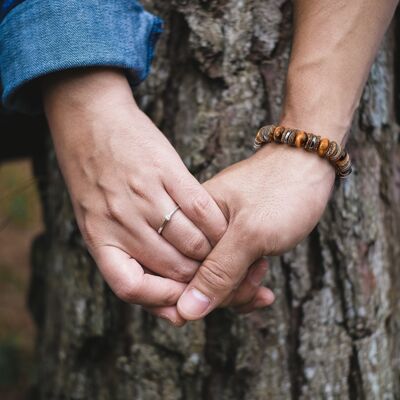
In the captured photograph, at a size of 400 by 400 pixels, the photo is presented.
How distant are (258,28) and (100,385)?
113 cm

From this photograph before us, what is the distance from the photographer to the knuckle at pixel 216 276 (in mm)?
1112

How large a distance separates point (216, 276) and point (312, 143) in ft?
1.13

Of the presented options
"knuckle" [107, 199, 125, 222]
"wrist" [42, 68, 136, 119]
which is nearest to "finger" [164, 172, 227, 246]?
"knuckle" [107, 199, 125, 222]

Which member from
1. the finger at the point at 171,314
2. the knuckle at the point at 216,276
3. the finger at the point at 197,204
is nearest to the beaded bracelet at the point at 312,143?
the finger at the point at 197,204

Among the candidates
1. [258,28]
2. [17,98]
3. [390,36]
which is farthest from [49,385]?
[390,36]

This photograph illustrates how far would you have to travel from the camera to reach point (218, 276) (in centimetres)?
112

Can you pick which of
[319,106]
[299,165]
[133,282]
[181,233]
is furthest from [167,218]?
[319,106]

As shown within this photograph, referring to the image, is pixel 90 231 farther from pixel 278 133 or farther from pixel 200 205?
pixel 278 133

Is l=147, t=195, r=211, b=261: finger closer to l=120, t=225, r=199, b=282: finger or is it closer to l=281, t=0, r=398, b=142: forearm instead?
l=120, t=225, r=199, b=282: finger

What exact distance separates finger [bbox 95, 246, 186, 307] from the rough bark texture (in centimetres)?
37

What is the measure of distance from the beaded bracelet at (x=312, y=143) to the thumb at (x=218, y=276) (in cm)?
23

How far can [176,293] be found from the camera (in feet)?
3.78

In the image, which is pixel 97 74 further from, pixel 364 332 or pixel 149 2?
pixel 364 332

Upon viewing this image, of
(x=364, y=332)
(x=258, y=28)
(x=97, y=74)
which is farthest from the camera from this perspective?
(x=364, y=332)
